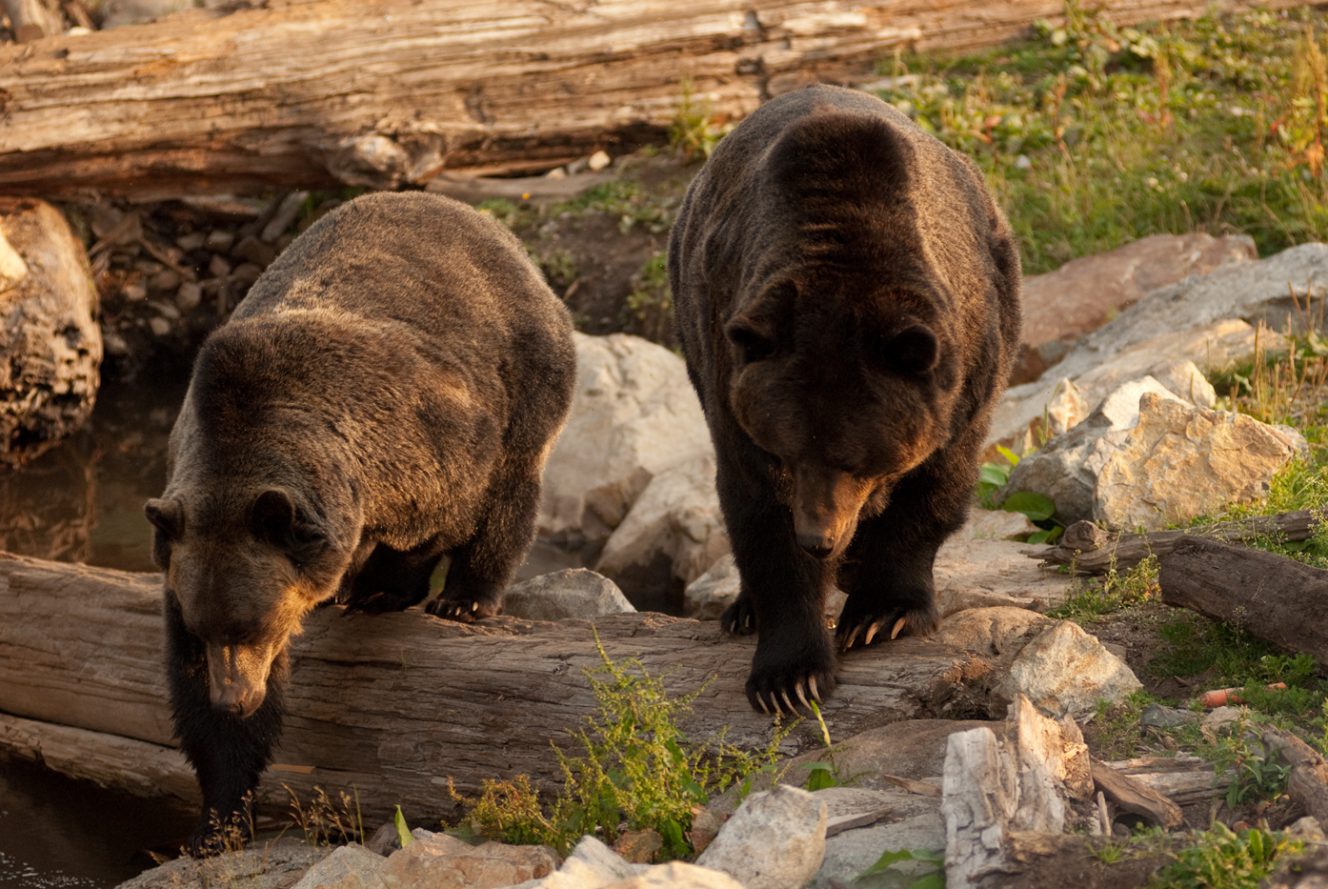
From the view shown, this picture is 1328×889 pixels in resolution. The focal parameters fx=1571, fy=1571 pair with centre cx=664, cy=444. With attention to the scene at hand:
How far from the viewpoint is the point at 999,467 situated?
29.2 feet

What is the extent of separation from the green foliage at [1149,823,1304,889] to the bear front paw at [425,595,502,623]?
414 cm

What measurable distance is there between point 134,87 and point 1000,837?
10.2m

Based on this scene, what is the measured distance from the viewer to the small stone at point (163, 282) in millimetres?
14516

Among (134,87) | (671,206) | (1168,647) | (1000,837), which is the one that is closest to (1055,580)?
(1168,647)

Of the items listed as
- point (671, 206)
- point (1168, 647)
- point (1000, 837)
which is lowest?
point (671, 206)

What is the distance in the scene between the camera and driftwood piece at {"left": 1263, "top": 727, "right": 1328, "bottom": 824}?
13.6 feet

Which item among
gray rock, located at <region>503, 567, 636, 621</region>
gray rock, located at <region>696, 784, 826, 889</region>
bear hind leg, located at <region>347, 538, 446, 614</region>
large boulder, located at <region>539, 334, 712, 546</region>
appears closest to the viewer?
gray rock, located at <region>696, 784, 826, 889</region>

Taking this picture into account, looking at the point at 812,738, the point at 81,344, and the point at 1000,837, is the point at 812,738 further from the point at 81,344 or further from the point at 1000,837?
the point at 81,344

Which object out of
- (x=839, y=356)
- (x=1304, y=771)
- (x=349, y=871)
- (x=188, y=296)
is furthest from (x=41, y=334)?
(x=1304, y=771)

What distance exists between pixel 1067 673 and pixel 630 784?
153 centimetres

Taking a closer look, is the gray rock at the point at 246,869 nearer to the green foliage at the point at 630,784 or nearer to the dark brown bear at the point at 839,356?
the green foliage at the point at 630,784

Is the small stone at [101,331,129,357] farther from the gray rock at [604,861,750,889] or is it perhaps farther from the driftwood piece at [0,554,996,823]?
the gray rock at [604,861,750,889]

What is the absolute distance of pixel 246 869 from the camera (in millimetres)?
6352

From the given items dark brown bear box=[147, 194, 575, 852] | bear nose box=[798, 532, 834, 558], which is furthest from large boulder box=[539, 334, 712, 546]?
bear nose box=[798, 532, 834, 558]
